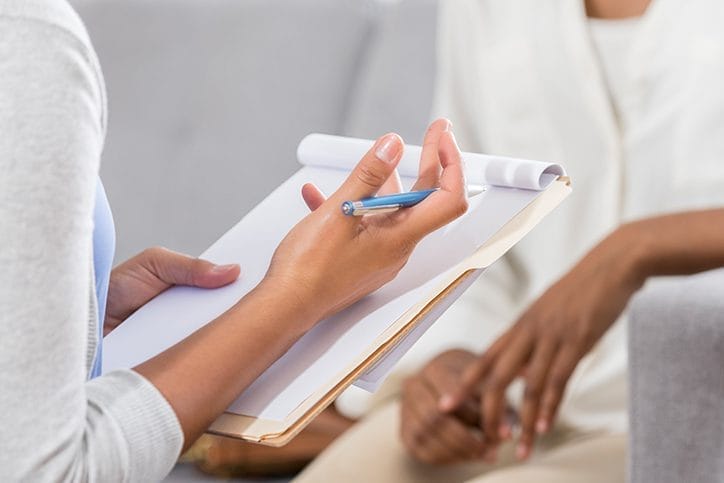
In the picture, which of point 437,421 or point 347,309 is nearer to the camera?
point 347,309

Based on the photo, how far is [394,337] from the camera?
68 centimetres

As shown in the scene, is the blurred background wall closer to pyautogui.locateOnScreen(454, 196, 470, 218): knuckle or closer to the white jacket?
the white jacket

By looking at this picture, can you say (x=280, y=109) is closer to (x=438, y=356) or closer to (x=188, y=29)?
(x=188, y=29)

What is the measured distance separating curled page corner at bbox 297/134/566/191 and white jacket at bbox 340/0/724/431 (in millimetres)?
573

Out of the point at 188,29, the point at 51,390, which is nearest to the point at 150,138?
the point at 188,29

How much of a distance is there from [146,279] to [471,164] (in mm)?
241

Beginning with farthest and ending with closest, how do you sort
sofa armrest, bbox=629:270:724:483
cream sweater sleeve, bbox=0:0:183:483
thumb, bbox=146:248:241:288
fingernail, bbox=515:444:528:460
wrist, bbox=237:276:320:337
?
fingernail, bbox=515:444:528:460 → sofa armrest, bbox=629:270:724:483 → thumb, bbox=146:248:241:288 → wrist, bbox=237:276:320:337 → cream sweater sleeve, bbox=0:0:183:483

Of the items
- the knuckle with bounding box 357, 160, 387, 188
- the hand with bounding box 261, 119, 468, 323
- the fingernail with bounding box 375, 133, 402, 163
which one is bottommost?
the hand with bounding box 261, 119, 468, 323

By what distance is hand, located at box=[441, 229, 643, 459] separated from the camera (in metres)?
1.15

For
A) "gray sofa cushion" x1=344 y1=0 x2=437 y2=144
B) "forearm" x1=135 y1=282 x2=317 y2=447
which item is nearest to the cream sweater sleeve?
"forearm" x1=135 y1=282 x2=317 y2=447

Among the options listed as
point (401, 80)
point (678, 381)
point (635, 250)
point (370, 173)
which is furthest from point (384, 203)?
point (401, 80)

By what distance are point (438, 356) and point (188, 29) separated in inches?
37.0

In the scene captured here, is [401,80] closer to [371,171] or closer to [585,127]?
[585,127]

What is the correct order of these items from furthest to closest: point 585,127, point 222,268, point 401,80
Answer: point 401,80, point 585,127, point 222,268
